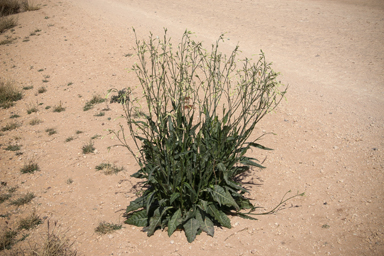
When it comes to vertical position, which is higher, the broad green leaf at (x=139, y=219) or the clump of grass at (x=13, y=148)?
the broad green leaf at (x=139, y=219)

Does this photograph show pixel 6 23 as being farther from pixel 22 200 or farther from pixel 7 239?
pixel 7 239

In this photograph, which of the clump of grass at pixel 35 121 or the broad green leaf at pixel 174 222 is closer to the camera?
the broad green leaf at pixel 174 222

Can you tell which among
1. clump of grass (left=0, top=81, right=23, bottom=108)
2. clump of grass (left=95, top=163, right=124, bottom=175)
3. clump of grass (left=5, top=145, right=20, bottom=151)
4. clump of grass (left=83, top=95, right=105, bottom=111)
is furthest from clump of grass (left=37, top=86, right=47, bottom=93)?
clump of grass (left=95, top=163, right=124, bottom=175)

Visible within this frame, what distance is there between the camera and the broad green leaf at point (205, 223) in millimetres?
2771

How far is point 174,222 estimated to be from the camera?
2768 millimetres

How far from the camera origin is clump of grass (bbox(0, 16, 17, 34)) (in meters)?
9.28

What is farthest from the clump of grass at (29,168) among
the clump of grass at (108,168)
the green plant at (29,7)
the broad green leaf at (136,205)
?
the green plant at (29,7)

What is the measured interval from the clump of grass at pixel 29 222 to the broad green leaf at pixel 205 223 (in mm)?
1823

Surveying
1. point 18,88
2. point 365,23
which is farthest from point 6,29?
point 365,23

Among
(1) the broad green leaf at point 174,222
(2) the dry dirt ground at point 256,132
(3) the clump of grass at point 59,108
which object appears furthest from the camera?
(3) the clump of grass at point 59,108

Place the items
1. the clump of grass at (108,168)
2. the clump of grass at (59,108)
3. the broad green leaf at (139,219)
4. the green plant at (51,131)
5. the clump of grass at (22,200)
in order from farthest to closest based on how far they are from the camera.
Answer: the clump of grass at (59,108) < the green plant at (51,131) < the clump of grass at (108,168) < the clump of grass at (22,200) < the broad green leaf at (139,219)

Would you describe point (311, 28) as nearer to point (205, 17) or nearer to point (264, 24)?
point (264, 24)

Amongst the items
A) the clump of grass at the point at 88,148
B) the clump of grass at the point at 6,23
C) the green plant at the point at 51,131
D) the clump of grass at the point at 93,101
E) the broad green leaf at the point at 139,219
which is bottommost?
the green plant at the point at 51,131

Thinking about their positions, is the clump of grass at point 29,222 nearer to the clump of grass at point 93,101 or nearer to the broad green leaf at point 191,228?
the broad green leaf at point 191,228
